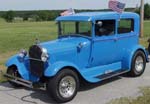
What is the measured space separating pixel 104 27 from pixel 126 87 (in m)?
1.54

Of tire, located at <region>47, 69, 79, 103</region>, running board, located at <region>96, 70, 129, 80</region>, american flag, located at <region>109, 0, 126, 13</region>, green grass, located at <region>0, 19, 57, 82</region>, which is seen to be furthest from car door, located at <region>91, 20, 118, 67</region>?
green grass, located at <region>0, 19, 57, 82</region>

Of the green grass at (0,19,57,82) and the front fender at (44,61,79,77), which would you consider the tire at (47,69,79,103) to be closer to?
the front fender at (44,61,79,77)

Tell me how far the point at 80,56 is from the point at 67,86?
0.96 m

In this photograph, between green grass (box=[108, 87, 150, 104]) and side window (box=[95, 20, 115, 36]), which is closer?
green grass (box=[108, 87, 150, 104])

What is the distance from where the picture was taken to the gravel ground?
7633mm

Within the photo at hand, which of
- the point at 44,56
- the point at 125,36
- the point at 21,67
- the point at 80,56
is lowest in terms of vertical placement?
the point at 21,67

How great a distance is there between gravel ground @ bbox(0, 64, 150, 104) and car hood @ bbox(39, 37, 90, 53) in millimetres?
1075

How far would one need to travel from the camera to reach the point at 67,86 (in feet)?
24.8

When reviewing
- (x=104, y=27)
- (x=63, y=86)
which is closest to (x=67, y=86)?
(x=63, y=86)

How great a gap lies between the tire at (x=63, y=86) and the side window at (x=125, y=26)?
2.27m

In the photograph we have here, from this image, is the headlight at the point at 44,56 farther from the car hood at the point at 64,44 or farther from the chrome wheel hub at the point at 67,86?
the chrome wheel hub at the point at 67,86

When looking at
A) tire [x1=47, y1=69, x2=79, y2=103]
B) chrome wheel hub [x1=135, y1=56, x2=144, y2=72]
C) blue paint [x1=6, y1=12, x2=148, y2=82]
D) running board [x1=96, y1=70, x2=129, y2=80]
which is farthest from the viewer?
chrome wheel hub [x1=135, y1=56, x2=144, y2=72]

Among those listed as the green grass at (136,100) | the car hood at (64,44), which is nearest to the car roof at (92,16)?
the car hood at (64,44)

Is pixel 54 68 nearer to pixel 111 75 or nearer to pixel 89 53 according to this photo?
pixel 89 53
